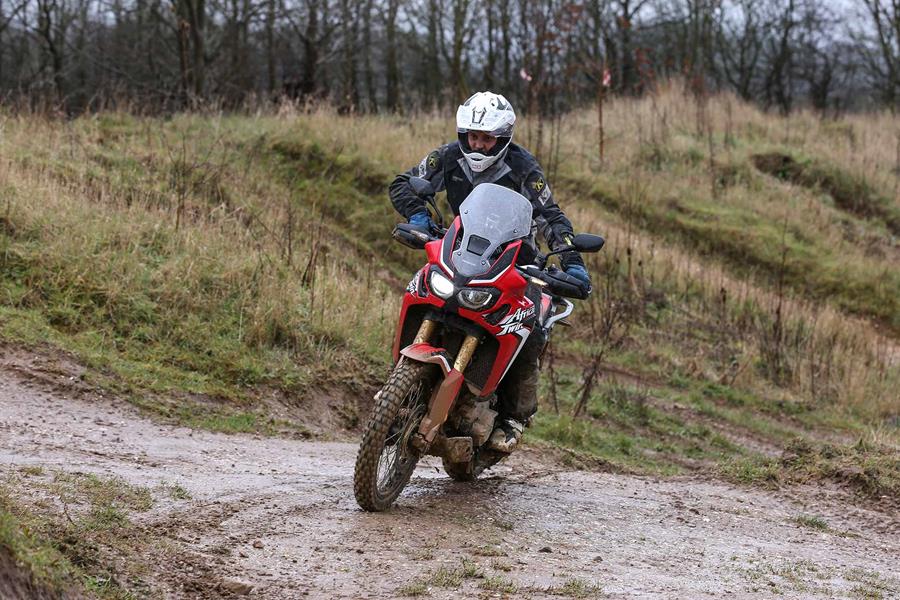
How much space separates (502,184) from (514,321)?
1.11 m

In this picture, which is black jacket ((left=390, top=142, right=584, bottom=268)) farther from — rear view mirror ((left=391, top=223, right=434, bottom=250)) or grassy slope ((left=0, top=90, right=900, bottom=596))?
grassy slope ((left=0, top=90, right=900, bottom=596))

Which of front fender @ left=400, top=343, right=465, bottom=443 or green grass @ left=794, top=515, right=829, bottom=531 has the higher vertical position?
front fender @ left=400, top=343, right=465, bottom=443

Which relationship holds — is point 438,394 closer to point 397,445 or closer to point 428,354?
point 428,354

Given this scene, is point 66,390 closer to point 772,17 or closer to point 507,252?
point 507,252

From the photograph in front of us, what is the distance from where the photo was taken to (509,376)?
6762 millimetres

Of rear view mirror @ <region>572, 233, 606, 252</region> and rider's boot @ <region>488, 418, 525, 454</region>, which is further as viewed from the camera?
rider's boot @ <region>488, 418, 525, 454</region>

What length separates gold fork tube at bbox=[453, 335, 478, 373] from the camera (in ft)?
19.5

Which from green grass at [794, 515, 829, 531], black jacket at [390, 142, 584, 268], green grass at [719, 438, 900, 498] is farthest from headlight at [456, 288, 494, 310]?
green grass at [719, 438, 900, 498]

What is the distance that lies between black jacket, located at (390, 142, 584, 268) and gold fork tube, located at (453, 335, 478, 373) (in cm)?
93

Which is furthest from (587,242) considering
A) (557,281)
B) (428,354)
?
(428,354)

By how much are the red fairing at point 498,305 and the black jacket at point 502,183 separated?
567mm

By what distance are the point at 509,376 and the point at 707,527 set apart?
1539 millimetres

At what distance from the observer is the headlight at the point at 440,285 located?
589 centimetres

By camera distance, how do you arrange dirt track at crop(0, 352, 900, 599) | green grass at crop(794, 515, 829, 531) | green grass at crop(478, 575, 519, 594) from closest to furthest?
green grass at crop(478, 575, 519, 594)
dirt track at crop(0, 352, 900, 599)
green grass at crop(794, 515, 829, 531)
